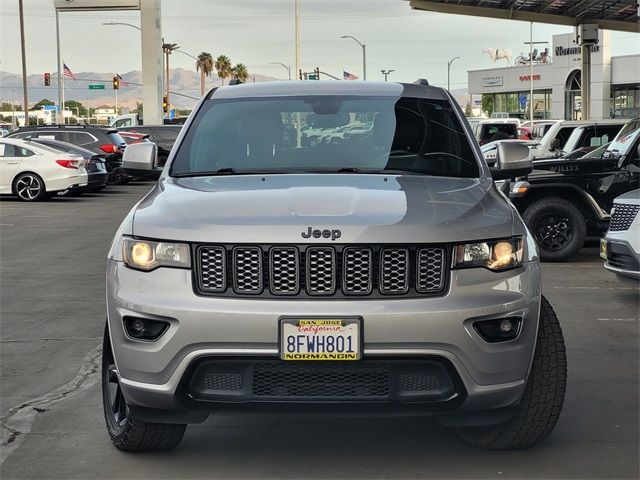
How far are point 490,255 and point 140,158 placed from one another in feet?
8.04

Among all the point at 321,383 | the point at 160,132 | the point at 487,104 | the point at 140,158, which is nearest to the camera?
the point at 321,383

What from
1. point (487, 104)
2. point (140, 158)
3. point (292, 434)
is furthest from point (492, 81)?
point (292, 434)

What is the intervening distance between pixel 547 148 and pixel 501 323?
54.8 feet

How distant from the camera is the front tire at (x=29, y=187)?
25344mm

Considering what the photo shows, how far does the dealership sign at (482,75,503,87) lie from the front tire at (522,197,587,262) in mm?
78966

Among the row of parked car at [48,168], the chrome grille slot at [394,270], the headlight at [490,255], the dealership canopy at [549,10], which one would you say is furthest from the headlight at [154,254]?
→ the dealership canopy at [549,10]

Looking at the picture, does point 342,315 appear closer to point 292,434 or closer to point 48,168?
point 292,434

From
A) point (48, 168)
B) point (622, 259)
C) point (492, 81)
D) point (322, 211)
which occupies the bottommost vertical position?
point (622, 259)

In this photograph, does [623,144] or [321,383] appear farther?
[623,144]

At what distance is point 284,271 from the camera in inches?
175

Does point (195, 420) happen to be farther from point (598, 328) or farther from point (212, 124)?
point (598, 328)

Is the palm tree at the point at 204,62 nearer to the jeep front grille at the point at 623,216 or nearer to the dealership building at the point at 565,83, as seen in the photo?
the dealership building at the point at 565,83

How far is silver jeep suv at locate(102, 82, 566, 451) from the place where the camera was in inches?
171

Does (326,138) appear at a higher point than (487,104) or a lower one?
lower
